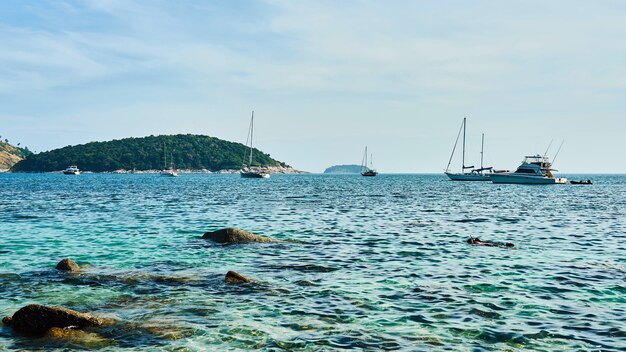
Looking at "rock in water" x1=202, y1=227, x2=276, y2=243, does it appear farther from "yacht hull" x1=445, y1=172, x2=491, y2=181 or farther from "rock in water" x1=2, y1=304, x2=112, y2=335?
"yacht hull" x1=445, y1=172, x2=491, y2=181

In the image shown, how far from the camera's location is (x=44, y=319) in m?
12.1

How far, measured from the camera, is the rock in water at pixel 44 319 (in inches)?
474

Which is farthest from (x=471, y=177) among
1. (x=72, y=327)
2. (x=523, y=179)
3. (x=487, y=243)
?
(x=72, y=327)

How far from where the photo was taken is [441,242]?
27.2 metres

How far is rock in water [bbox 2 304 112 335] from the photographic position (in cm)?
1203

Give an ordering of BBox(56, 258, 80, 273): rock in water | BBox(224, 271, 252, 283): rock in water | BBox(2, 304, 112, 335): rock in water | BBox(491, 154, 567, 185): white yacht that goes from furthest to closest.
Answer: BBox(491, 154, 567, 185): white yacht, BBox(56, 258, 80, 273): rock in water, BBox(224, 271, 252, 283): rock in water, BBox(2, 304, 112, 335): rock in water

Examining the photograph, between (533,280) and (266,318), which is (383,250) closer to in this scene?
(533,280)

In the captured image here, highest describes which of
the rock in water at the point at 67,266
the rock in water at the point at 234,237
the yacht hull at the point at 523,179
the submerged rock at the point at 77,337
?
the yacht hull at the point at 523,179

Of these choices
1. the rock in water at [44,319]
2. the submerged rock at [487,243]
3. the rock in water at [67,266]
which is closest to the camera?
the rock in water at [44,319]

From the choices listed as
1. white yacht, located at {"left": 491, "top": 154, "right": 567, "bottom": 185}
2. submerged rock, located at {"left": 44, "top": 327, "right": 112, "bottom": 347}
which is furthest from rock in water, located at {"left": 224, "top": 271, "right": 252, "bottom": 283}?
white yacht, located at {"left": 491, "top": 154, "right": 567, "bottom": 185}

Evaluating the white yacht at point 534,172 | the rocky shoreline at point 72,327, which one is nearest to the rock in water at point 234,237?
the rocky shoreline at point 72,327

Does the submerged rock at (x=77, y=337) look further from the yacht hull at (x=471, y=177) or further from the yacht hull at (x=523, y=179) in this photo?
the yacht hull at (x=471, y=177)

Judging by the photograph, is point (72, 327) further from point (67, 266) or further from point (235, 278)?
point (67, 266)

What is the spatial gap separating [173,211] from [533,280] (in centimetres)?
3626
